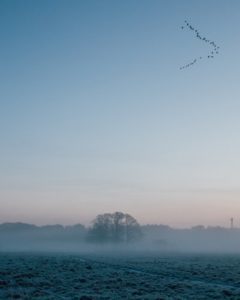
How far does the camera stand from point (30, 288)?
2958 centimetres

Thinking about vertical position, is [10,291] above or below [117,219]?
below

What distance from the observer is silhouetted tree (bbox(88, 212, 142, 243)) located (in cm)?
15875

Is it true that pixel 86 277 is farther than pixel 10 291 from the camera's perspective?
Yes

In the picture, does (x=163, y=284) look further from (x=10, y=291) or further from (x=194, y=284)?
(x=10, y=291)

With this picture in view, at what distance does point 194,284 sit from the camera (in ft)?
105

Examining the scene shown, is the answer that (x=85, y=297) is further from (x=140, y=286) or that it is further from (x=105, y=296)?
(x=140, y=286)

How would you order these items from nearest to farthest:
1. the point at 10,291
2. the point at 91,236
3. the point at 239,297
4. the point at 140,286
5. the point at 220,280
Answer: the point at 239,297 < the point at 10,291 < the point at 140,286 < the point at 220,280 < the point at 91,236

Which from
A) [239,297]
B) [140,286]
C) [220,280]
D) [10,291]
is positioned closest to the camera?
[239,297]

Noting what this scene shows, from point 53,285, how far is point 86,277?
18.8ft

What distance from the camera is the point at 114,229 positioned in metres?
163

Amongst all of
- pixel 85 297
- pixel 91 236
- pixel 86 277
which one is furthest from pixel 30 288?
pixel 91 236

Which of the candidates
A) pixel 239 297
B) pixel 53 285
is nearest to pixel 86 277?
pixel 53 285

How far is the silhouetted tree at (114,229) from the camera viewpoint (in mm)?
158750

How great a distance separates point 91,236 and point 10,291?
13277cm
